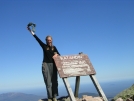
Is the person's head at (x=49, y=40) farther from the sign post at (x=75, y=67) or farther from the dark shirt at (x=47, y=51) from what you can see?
the sign post at (x=75, y=67)

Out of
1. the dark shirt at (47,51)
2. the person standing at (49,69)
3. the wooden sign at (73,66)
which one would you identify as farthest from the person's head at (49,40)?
the wooden sign at (73,66)

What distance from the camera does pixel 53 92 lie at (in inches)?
417

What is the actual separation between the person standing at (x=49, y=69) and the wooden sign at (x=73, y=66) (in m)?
0.61

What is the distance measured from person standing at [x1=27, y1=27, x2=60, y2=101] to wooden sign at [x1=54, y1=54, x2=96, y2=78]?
1.99 ft

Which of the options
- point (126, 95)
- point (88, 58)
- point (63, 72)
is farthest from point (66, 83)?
point (126, 95)

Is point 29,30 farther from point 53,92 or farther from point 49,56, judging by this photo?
point 53,92

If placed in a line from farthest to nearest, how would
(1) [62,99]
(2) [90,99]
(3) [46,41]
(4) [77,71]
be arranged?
(1) [62,99] < (3) [46,41] < (4) [77,71] < (2) [90,99]

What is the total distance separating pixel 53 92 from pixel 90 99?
2.29m

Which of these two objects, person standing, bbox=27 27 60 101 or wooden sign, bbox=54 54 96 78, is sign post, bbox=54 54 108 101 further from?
person standing, bbox=27 27 60 101

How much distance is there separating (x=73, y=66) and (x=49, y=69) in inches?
55.2

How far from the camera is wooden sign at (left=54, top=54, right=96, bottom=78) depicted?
969cm

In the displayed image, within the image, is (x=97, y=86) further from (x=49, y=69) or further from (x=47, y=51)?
(x=47, y=51)

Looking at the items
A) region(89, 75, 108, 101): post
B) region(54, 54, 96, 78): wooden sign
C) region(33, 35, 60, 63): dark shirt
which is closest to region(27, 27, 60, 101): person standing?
region(33, 35, 60, 63): dark shirt

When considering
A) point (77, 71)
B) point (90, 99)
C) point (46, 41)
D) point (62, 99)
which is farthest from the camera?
point (62, 99)
